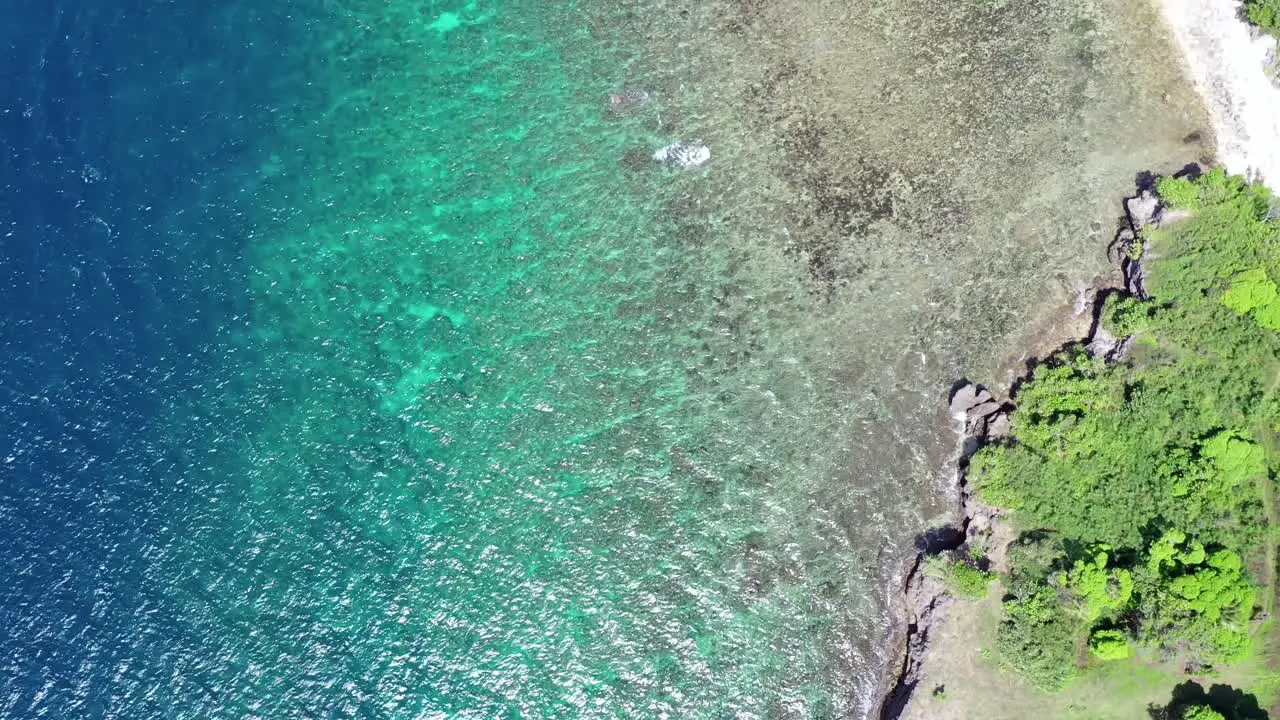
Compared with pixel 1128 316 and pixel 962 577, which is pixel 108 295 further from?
pixel 1128 316

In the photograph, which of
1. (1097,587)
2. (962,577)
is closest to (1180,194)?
(1097,587)

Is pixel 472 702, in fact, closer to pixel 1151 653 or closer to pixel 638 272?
pixel 638 272

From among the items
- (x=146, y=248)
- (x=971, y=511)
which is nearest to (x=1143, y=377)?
(x=971, y=511)

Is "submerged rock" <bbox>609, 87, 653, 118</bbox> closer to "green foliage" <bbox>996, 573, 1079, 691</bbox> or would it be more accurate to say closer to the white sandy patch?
the white sandy patch

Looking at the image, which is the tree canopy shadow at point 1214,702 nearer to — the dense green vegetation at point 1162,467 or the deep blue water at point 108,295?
the dense green vegetation at point 1162,467

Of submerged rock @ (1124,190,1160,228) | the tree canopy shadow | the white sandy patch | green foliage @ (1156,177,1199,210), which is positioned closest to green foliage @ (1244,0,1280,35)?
the white sandy patch
